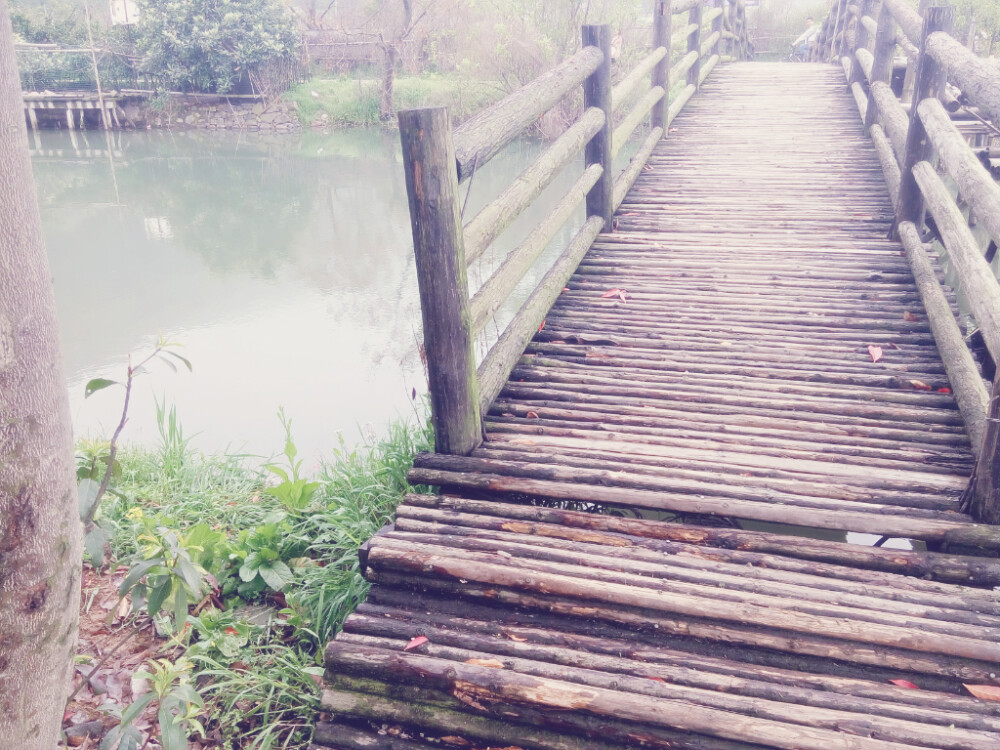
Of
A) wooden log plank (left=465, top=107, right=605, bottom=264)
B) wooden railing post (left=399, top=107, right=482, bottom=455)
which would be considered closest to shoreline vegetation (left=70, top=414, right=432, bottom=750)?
wooden railing post (left=399, top=107, right=482, bottom=455)

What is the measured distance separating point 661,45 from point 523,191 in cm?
332

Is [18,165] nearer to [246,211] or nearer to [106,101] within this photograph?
[246,211]

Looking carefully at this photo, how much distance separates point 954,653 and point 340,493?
6.83ft

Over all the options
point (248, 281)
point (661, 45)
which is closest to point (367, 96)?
point (248, 281)

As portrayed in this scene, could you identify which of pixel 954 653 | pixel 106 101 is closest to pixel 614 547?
pixel 954 653

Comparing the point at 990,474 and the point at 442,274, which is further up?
the point at 442,274

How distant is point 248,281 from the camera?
8.70m

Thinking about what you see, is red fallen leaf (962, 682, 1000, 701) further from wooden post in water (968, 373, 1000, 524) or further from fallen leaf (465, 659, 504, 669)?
fallen leaf (465, 659, 504, 669)

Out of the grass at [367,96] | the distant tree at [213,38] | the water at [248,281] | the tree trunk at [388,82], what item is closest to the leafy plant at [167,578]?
the water at [248,281]

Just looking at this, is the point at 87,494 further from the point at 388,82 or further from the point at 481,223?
the point at 388,82

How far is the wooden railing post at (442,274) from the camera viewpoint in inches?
78.4

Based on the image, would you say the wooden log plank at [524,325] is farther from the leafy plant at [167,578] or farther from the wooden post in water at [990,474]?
the wooden post in water at [990,474]

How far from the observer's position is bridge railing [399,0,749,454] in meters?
2.03

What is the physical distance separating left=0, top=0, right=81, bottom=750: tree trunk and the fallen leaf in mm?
747
